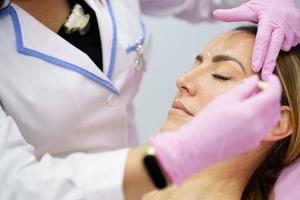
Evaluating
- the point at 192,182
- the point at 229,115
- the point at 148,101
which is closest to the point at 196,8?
the point at 148,101

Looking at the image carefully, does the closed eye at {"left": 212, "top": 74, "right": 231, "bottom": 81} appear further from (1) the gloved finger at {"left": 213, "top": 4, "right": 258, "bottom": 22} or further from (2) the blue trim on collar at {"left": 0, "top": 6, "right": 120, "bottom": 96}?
(2) the blue trim on collar at {"left": 0, "top": 6, "right": 120, "bottom": 96}

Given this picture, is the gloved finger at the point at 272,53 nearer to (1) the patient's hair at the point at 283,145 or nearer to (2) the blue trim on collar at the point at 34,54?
(1) the patient's hair at the point at 283,145

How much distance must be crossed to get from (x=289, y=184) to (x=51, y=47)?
750mm

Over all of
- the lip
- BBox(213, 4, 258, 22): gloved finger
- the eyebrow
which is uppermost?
BBox(213, 4, 258, 22): gloved finger

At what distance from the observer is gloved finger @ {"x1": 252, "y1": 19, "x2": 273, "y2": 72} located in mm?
1278

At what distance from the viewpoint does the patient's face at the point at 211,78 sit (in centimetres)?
131

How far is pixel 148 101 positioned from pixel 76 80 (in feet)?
3.09

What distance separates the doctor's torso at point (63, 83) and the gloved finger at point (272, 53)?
0.37 meters

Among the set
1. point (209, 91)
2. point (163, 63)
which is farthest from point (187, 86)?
point (163, 63)

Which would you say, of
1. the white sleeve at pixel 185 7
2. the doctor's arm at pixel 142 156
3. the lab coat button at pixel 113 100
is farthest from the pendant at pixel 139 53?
the doctor's arm at pixel 142 156

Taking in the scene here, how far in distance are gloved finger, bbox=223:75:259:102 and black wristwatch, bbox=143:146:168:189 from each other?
0.16 metres

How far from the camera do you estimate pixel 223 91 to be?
1310 mm

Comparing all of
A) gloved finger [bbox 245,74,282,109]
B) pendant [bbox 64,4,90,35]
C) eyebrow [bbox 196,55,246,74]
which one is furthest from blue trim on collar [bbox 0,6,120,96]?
gloved finger [bbox 245,74,282,109]

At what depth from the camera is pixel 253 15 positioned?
136 centimetres
